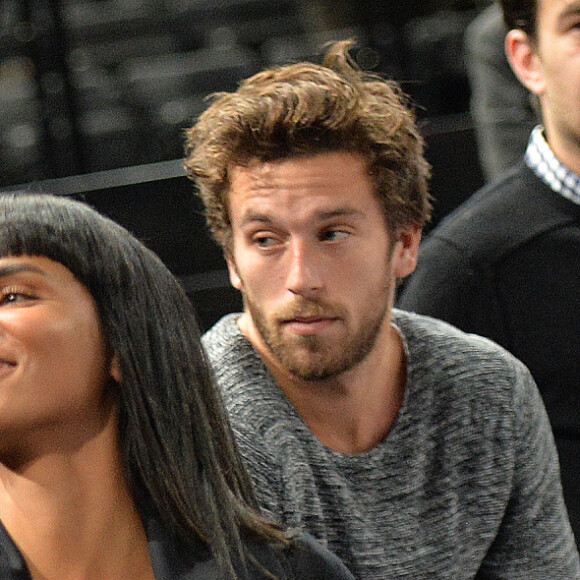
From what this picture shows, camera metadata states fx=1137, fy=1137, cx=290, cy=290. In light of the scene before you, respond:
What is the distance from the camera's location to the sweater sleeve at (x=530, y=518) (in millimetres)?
1528

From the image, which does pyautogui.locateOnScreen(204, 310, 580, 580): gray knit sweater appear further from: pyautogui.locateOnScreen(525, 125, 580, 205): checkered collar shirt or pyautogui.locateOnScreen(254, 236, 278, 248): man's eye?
pyautogui.locateOnScreen(525, 125, 580, 205): checkered collar shirt

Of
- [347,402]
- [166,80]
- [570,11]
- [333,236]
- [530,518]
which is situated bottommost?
[530,518]

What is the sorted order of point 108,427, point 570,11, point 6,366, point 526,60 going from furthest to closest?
1. point 526,60
2. point 570,11
3. point 108,427
4. point 6,366

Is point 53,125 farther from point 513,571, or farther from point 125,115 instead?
point 513,571

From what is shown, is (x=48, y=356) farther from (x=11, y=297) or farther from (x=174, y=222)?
(x=174, y=222)

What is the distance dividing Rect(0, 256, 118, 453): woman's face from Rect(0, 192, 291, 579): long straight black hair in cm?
2

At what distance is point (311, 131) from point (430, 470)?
→ 1.52 ft

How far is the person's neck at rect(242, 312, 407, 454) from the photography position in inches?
57.0

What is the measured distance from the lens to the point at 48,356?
1.02m

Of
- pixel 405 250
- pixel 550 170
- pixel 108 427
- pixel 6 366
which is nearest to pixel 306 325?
pixel 405 250

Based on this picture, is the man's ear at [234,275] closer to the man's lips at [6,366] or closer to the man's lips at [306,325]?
the man's lips at [306,325]

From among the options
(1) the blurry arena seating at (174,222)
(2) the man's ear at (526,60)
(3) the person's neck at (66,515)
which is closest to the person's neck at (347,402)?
(3) the person's neck at (66,515)

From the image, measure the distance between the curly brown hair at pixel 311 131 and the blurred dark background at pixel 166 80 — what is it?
1.21m

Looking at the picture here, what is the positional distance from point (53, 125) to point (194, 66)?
21.6 inches
